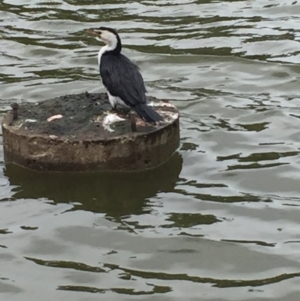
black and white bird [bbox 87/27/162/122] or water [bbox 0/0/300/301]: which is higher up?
black and white bird [bbox 87/27/162/122]

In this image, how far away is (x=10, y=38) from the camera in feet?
35.5

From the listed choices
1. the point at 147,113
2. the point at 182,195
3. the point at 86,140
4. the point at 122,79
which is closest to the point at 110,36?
the point at 122,79

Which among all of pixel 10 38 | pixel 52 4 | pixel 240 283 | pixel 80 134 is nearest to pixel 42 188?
pixel 80 134

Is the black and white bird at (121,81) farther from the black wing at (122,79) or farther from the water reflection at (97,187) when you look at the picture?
the water reflection at (97,187)

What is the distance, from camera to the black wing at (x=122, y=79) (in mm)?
6633

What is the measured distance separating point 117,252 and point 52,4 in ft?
25.4

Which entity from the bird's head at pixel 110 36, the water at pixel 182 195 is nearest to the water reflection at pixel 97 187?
the water at pixel 182 195

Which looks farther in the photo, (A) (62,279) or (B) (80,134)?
(B) (80,134)

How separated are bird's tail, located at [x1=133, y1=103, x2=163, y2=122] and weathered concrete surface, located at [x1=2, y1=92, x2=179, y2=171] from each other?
8 cm

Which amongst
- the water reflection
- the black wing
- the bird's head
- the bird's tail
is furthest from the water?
the bird's head

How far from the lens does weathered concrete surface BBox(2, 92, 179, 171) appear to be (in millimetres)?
6281

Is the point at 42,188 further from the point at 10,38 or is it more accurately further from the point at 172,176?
the point at 10,38

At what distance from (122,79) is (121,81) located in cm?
2

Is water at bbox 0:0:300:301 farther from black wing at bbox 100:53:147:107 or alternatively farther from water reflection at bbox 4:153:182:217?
black wing at bbox 100:53:147:107
